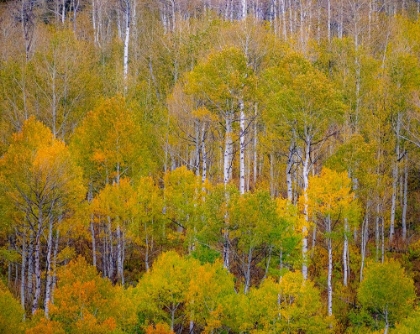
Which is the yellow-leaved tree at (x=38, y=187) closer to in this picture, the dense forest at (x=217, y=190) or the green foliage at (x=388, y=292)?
the dense forest at (x=217, y=190)

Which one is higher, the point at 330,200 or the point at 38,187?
the point at 38,187

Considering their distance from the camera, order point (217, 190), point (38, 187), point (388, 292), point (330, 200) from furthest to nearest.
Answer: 1. point (217, 190)
2. point (330, 200)
3. point (388, 292)
4. point (38, 187)

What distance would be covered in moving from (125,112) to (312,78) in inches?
438

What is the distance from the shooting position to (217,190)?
26031 mm

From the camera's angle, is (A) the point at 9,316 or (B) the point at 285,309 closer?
(A) the point at 9,316

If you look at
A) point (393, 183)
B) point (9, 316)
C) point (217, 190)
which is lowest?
point (9, 316)

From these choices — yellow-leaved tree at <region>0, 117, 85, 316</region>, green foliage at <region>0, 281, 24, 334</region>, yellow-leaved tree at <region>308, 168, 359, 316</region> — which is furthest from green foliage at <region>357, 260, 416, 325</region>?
green foliage at <region>0, 281, 24, 334</region>

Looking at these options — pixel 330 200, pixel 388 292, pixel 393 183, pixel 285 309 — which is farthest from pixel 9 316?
pixel 393 183

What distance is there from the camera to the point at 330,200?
84.9ft

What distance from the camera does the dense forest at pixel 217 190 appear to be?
24.7m

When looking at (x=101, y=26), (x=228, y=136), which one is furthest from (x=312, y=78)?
(x=101, y=26)

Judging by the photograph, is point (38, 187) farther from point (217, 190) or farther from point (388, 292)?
point (388, 292)

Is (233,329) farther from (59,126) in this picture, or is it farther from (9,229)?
(59,126)

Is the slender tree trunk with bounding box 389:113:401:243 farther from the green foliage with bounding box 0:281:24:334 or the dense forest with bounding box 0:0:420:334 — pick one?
the green foliage with bounding box 0:281:24:334
